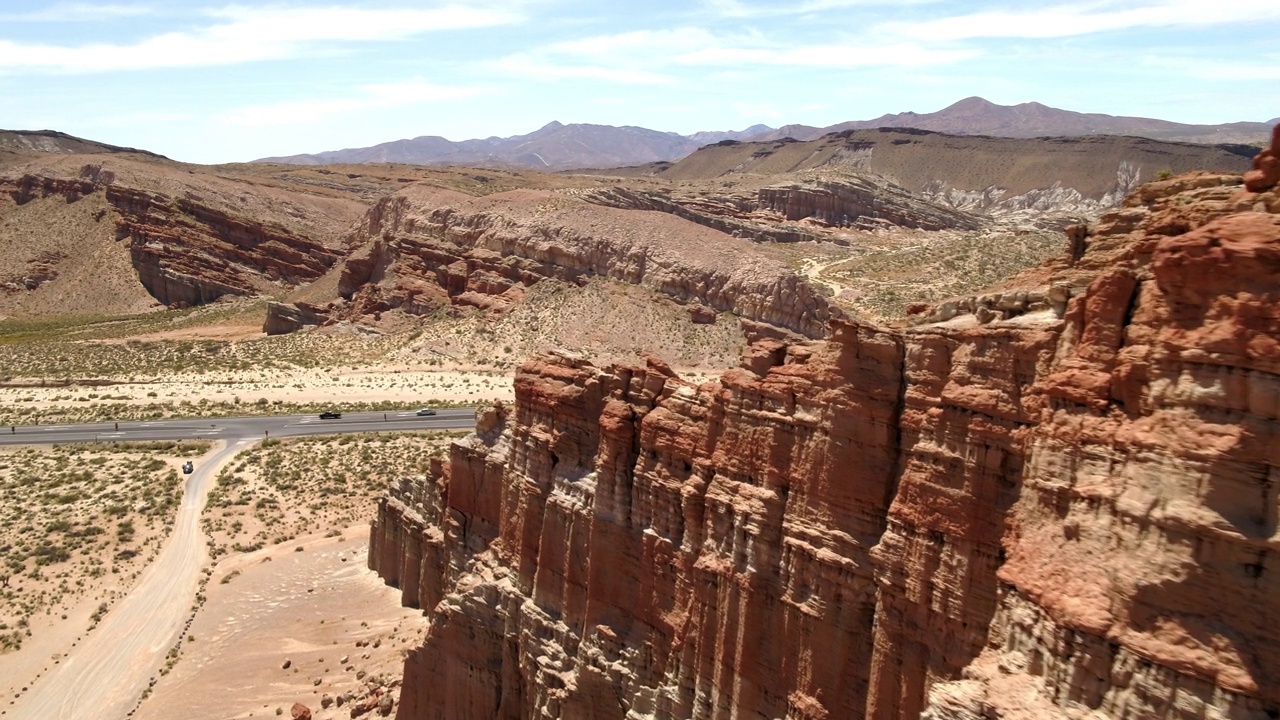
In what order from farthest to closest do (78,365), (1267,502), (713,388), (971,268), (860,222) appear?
(860,222), (971,268), (78,365), (713,388), (1267,502)

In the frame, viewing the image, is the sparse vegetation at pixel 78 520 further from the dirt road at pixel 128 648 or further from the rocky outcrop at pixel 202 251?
the rocky outcrop at pixel 202 251

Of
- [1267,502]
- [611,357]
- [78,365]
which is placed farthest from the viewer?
[78,365]

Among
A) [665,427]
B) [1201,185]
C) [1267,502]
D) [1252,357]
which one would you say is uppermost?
[1201,185]

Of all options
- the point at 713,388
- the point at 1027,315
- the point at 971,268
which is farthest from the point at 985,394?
the point at 971,268

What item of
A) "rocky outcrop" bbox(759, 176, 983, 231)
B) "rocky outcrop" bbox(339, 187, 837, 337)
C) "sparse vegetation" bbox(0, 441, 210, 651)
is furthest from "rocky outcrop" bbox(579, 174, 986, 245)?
"sparse vegetation" bbox(0, 441, 210, 651)

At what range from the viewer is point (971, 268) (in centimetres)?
9162

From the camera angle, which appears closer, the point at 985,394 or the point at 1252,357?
the point at 1252,357

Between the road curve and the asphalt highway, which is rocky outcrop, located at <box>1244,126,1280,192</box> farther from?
the asphalt highway

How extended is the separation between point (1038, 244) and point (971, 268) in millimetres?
10646

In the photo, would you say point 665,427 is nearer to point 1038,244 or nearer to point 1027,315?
point 1027,315

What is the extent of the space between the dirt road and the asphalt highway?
54.7 ft

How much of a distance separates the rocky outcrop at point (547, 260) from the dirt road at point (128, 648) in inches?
1713

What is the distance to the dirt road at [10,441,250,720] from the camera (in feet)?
107

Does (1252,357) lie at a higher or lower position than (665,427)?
higher
